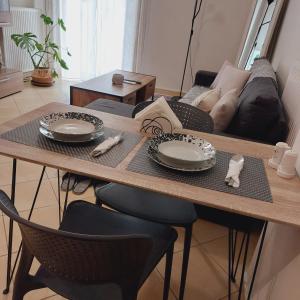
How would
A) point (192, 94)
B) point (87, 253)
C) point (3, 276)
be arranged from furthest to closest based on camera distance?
point (192, 94) → point (3, 276) → point (87, 253)

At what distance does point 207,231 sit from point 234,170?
97 centimetres

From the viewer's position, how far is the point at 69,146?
0.96 m

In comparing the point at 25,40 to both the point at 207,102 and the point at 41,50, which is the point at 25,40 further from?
the point at 207,102

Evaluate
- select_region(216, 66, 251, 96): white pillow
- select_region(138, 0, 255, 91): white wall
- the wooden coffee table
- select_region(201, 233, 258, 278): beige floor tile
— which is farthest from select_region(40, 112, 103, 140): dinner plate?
select_region(138, 0, 255, 91): white wall

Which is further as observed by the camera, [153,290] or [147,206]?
[153,290]

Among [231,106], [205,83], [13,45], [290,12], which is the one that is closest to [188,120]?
[231,106]

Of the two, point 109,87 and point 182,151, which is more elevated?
point 182,151

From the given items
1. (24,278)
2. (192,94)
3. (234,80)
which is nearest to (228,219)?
(24,278)

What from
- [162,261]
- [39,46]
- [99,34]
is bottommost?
[162,261]

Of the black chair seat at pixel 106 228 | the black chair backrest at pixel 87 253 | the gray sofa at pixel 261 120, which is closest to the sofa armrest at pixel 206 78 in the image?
the gray sofa at pixel 261 120

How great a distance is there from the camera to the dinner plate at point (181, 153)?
895 mm

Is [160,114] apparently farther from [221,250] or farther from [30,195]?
[30,195]

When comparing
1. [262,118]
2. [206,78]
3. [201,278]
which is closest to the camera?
[201,278]

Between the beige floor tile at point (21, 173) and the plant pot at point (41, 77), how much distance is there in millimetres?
2305
